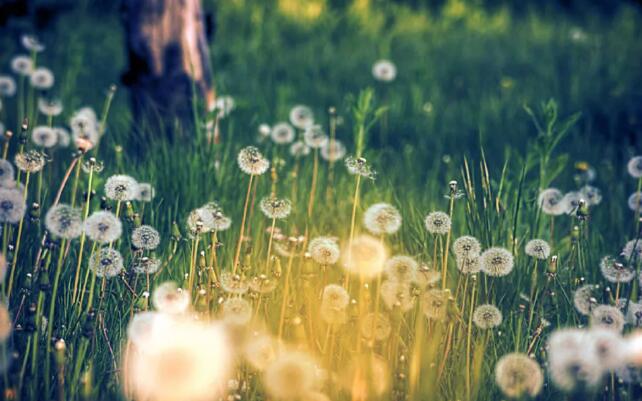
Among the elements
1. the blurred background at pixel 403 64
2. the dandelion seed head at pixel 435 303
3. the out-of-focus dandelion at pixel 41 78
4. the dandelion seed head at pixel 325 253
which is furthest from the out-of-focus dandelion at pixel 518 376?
the out-of-focus dandelion at pixel 41 78

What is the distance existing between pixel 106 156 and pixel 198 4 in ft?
3.17

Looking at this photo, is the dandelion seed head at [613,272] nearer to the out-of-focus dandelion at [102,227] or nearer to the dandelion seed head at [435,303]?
the dandelion seed head at [435,303]

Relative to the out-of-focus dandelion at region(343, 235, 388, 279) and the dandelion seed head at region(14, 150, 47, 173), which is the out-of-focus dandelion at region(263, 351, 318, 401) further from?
the dandelion seed head at region(14, 150, 47, 173)

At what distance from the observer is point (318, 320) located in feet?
6.20

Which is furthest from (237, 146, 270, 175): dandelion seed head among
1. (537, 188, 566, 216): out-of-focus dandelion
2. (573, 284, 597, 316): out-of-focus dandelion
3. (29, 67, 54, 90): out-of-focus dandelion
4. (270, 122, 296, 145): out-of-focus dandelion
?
(29, 67, 54, 90): out-of-focus dandelion

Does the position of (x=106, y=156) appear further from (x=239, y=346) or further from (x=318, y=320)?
(x=239, y=346)

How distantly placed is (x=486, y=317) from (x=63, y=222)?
1.11 m

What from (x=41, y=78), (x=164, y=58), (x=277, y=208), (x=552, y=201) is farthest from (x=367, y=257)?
(x=41, y=78)

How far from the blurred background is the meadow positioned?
4 cm

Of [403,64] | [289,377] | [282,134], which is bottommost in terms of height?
[289,377]

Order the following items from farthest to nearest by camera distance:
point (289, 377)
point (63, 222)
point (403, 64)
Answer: point (403, 64)
point (63, 222)
point (289, 377)

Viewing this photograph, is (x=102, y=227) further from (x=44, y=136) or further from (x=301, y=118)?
(x=301, y=118)

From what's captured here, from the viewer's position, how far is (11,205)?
1.65 m

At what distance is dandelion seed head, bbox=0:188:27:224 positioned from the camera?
1639 mm
